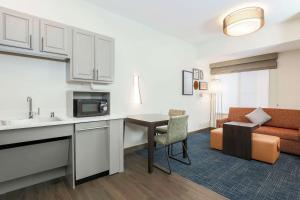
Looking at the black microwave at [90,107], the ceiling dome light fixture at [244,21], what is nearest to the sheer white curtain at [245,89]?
the ceiling dome light fixture at [244,21]

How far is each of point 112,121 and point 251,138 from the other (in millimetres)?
2554

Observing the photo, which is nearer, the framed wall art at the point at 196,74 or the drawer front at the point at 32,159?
the drawer front at the point at 32,159

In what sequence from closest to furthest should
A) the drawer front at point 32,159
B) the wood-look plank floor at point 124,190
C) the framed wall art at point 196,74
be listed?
the drawer front at point 32,159 → the wood-look plank floor at point 124,190 → the framed wall art at point 196,74

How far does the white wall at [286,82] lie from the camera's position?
3.85 m

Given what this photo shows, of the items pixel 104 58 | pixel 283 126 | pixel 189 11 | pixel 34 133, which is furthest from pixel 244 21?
pixel 34 133

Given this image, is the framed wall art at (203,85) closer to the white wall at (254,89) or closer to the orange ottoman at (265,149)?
the white wall at (254,89)

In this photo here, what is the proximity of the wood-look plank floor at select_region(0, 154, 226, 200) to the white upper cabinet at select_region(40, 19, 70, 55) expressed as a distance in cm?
178

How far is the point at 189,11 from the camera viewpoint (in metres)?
2.93

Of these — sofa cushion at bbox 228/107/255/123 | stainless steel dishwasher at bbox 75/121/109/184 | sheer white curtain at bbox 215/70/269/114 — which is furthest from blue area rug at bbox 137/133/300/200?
sheer white curtain at bbox 215/70/269/114

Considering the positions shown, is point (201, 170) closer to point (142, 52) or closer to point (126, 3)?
point (142, 52)

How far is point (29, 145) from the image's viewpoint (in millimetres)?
1824

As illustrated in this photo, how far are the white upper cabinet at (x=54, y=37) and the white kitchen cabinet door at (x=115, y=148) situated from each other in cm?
124

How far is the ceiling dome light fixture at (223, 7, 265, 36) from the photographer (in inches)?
98.3

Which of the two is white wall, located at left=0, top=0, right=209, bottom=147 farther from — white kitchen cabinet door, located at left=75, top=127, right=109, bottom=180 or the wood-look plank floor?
the wood-look plank floor
